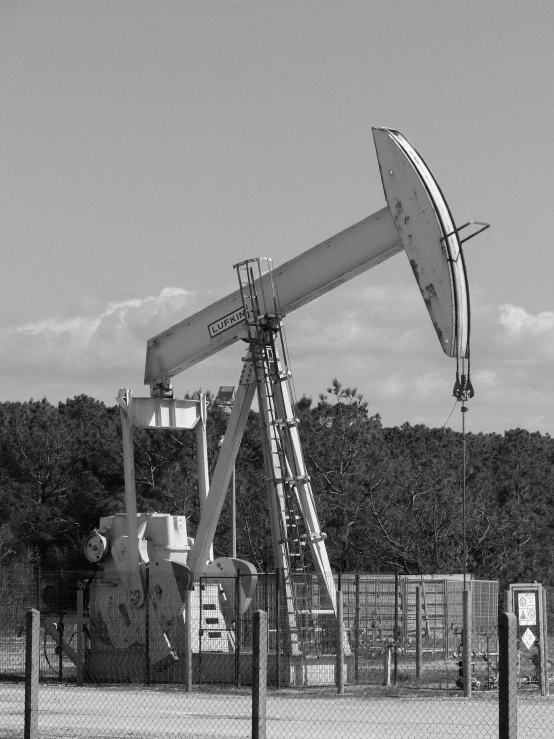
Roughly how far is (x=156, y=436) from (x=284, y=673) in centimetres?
2678

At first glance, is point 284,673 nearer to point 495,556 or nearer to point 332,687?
point 332,687

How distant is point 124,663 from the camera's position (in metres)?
21.9

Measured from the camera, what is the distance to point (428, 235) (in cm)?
1869

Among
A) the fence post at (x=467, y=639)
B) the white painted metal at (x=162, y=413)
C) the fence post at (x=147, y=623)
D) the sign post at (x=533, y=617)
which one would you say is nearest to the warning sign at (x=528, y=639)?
the sign post at (x=533, y=617)

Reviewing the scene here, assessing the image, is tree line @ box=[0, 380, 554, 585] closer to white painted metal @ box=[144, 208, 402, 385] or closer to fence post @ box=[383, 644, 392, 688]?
white painted metal @ box=[144, 208, 402, 385]

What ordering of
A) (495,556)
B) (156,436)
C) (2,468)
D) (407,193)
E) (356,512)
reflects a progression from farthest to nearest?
(2,468) → (156,436) → (356,512) → (495,556) → (407,193)

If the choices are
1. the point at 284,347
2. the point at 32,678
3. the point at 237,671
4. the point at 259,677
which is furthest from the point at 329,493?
the point at 259,677

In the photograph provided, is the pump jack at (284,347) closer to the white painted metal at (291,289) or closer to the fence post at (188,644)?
the white painted metal at (291,289)

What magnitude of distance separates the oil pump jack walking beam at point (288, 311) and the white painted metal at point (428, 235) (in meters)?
0.01

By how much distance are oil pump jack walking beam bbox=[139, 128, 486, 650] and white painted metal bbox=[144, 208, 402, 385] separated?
0.02 metres

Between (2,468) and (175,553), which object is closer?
(175,553)

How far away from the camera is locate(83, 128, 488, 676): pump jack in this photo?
18438 millimetres

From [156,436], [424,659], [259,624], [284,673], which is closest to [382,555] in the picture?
[156,436]

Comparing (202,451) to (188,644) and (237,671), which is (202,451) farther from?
(237,671)
